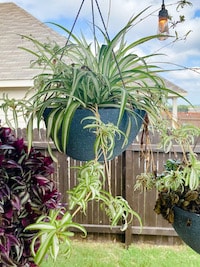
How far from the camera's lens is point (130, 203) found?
244cm

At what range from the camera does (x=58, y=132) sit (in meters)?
0.69

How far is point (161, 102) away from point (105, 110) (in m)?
0.18

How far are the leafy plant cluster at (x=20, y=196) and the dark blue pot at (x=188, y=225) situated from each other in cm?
33

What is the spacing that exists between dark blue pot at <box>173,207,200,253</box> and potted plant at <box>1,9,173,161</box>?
0.76 ft

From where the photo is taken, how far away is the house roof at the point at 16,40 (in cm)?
375

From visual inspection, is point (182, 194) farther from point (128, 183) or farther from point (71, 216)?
point (128, 183)

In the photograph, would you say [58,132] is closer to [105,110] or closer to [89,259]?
[105,110]

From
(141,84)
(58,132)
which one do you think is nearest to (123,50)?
(141,84)

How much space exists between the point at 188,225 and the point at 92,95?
402 mm

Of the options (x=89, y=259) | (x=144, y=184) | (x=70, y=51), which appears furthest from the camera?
(x=89, y=259)

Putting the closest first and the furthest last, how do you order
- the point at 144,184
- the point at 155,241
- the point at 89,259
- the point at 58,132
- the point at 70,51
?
the point at 58,132
the point at 70,51
the point at 144,184
the point at 89,259
the point at 155,241

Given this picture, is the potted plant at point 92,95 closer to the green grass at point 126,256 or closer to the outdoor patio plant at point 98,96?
the outdoor patio plant at point 98,96

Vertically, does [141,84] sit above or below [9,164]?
above

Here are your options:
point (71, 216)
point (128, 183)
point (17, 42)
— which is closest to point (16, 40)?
point (17, 42)
